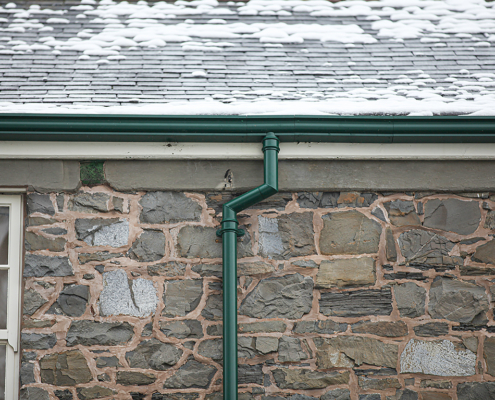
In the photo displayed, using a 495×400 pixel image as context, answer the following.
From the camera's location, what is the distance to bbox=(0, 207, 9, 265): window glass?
3.12m

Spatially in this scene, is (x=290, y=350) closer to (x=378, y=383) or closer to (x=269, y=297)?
(x=269, y=297)

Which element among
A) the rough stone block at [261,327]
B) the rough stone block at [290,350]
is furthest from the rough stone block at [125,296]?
the rough stone block at [290,350]

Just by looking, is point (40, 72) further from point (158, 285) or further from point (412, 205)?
point (412, 205)

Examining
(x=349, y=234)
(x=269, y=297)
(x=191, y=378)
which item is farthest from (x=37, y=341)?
(x=349, y=234)

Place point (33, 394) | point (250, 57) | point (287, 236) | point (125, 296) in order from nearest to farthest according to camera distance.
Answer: point (33, 394)
point (125, 296)
point (287, 236)
point (250, 57)

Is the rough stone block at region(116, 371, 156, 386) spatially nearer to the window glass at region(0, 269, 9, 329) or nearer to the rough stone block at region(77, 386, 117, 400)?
the rough stone block at region(77, 386, 117, 400)

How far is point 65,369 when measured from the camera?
297 cm

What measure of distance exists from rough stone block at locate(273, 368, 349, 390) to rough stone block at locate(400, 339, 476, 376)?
17.2 inches

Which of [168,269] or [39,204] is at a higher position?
[39,204]

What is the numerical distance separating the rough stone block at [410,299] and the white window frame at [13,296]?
8.38ft

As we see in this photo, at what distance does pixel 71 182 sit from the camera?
10.3ft

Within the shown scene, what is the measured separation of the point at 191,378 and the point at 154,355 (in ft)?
0.94

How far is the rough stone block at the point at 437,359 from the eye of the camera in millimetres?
3014

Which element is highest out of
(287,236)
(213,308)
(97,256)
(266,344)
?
(287,236)
